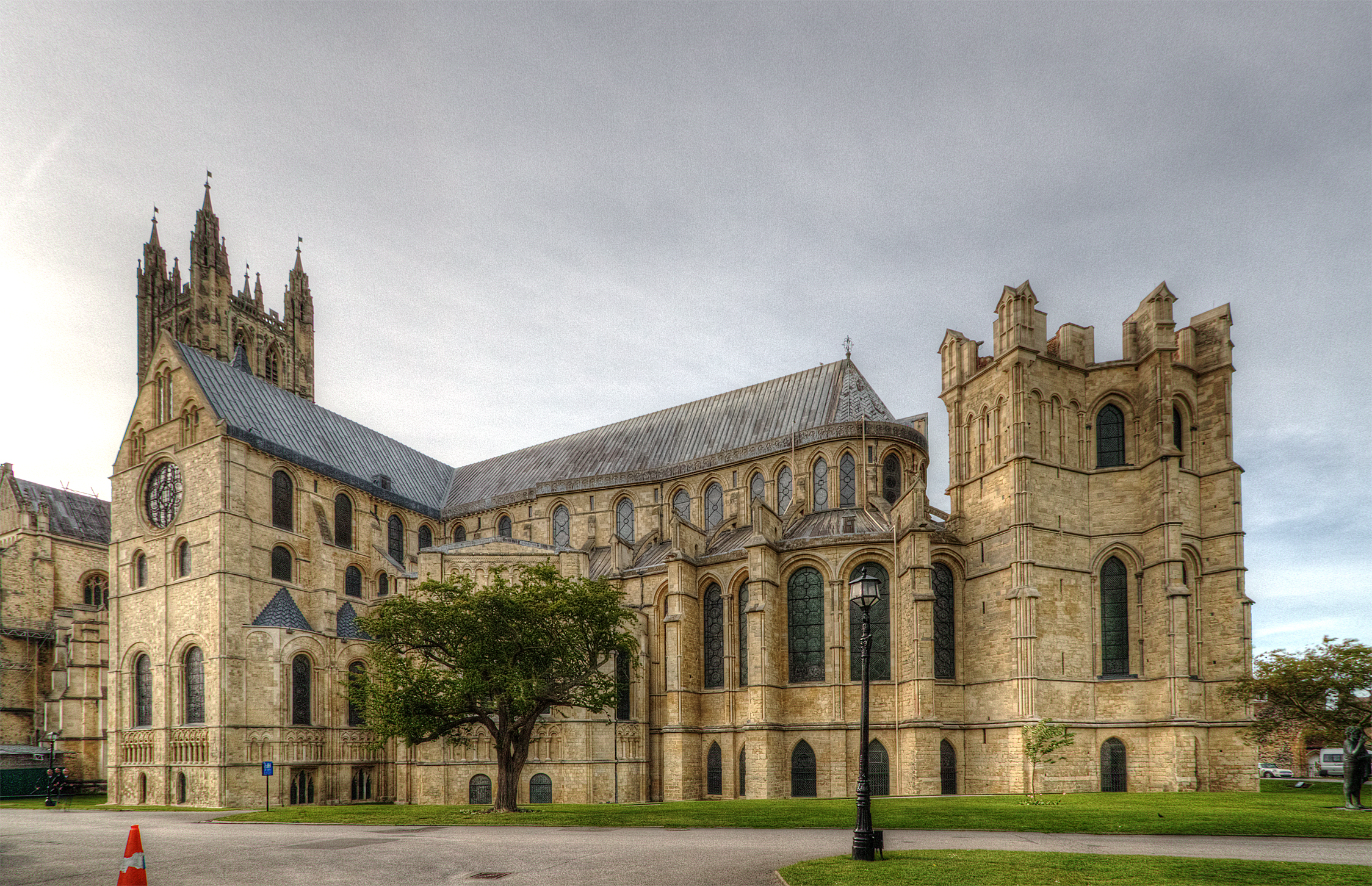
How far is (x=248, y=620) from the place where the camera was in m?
40.6

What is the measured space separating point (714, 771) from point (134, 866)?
29.8 m

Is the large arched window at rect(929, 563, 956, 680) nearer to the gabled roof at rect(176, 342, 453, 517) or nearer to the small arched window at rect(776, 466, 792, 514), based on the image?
the small arched window at rect(776, 466, 792, 514)

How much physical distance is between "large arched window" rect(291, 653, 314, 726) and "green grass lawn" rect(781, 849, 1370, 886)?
32.7 meters

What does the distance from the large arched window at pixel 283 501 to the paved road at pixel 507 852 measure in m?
21.1

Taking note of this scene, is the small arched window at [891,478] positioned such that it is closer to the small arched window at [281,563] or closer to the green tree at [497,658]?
the green tree at [497,658]

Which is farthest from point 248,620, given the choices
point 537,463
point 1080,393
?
point 1080,393

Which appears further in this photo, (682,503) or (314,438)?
(314,438)

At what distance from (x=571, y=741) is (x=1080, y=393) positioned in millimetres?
25659

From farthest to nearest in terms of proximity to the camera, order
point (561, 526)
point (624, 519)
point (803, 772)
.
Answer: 1. point (561, 526)
2. point (624, 519)
3. point (803, 772)

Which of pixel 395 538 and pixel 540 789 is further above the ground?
pixel 395 538

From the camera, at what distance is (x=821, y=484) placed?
43.2 meters

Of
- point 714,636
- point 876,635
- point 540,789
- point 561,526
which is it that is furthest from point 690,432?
point 540,789

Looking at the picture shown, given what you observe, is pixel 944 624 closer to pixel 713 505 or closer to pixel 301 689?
pixel 713 505

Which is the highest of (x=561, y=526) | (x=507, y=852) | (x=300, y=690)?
(x=561, y=526)
